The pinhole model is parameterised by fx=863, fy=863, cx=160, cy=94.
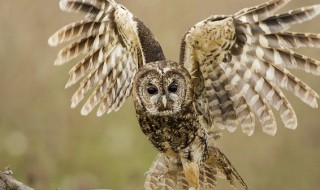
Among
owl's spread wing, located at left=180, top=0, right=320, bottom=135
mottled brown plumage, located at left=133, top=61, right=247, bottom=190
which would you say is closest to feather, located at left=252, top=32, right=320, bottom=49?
owl's spread wing, located at left=180, top=0, right=320, bottom=135

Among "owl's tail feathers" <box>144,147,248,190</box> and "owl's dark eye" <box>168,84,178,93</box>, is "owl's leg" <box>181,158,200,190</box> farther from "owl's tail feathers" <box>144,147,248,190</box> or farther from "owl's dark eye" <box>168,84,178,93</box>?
"owl's dark eye" <box>168,84,178,93</box>

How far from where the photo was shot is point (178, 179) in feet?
13.8

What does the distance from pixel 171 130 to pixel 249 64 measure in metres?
0.48

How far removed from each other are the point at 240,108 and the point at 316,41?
555mm

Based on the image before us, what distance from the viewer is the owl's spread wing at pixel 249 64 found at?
12.5 ft

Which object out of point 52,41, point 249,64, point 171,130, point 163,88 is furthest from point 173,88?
point 52,41

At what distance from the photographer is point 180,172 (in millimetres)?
4145

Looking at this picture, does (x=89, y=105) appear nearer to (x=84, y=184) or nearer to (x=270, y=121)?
(x=270, y=121)

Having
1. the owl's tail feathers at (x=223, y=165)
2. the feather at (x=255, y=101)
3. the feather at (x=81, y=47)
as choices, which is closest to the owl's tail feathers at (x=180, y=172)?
the owl's tail feathers at (x=223, y=165)

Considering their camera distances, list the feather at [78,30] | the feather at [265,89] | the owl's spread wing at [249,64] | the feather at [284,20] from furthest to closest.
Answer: the feather at [78,30] < the feather at [265,89] < the owl's spread wing at [249,64] < the feather at [284,20]

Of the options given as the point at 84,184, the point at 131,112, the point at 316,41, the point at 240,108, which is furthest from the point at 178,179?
the point at 131,112

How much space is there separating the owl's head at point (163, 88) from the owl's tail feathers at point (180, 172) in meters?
0.39

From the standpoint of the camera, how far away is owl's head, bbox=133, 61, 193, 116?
146 inches

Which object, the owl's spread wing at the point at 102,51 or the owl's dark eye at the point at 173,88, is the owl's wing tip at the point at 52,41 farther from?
the owl's dark eye at the point at 173,88
